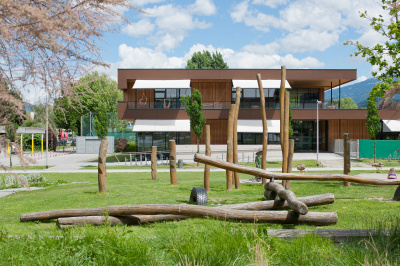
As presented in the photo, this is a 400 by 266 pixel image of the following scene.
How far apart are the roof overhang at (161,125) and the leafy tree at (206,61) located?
37.8 meters

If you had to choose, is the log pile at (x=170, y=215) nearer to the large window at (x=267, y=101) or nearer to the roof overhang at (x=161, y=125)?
the roof overhang at (x=161, y=125)

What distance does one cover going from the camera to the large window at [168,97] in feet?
132

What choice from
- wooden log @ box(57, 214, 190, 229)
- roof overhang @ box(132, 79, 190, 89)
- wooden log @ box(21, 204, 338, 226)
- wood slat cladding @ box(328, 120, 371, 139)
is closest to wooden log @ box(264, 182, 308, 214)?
wooden log @ box(21, 204, 338, 226)

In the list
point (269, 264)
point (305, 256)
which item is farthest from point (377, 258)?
point (269, 264)

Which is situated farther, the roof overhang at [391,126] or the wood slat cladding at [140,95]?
the wood slat cladding at [140,95]

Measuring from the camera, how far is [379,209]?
9.31 m

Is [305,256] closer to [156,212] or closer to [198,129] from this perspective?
[156,212]

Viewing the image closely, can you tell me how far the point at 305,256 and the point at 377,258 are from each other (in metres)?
0.85

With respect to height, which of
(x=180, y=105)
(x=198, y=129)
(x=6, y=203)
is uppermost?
(x=180, y=105)

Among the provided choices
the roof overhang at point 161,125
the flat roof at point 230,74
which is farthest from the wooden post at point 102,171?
the flat roof at point 230,74

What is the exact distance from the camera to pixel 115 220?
24.4 ft

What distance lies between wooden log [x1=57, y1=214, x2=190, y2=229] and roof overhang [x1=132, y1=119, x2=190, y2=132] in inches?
1191

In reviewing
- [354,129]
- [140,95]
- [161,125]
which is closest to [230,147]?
[161,125]

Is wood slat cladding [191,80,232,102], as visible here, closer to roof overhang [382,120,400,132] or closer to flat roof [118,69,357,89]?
flat roof [118,69,357,89]
